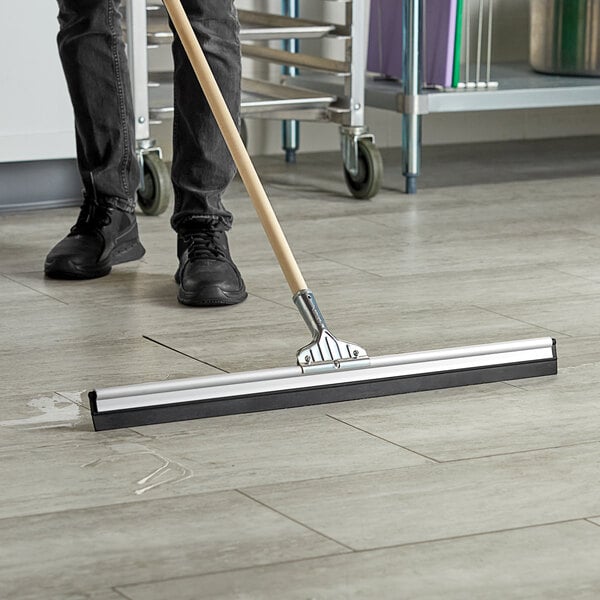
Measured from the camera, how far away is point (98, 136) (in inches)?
78.0

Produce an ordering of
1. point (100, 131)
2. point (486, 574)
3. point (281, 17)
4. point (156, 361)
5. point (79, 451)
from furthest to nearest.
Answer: point (281, 17), point (100, 131), point (156, 361), point (79, 451), point (486, 574)

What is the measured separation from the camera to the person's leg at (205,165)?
1.79 m

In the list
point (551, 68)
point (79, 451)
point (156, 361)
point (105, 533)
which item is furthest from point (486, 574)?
point (551, 68)

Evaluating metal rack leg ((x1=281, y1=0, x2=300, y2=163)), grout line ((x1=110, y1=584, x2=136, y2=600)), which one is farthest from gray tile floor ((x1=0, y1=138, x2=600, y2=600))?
metal rack leg ((x1=281, y1=0, x2=300, y2=163))

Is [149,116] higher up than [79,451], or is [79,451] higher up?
[149,116]

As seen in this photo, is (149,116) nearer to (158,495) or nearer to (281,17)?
(281,17)

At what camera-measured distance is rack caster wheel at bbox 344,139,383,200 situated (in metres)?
2.61

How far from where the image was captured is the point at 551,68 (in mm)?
3018

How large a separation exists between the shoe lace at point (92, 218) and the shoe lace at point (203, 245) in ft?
0.54

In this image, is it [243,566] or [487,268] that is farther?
[487,268]

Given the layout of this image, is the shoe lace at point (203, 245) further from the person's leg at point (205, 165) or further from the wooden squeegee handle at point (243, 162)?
the wooden squeegee handle at point (243, 162)

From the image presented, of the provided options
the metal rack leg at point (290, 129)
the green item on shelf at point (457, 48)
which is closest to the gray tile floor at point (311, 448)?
the green item on shelf at point (457, 48)

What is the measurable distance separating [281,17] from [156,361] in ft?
4.52

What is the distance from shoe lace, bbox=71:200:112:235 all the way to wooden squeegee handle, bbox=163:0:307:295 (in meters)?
0.49
